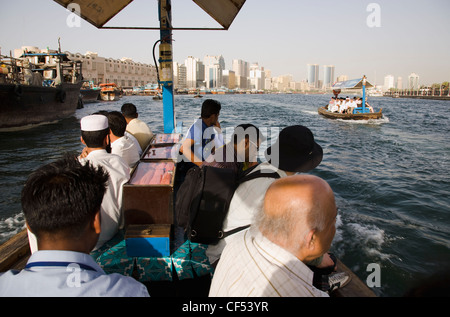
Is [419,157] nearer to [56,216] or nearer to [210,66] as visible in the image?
[56,216]

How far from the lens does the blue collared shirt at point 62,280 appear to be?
3.38 feet

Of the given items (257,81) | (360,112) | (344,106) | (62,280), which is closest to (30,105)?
(62,280)

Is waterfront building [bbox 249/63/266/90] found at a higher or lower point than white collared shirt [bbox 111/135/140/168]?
higher

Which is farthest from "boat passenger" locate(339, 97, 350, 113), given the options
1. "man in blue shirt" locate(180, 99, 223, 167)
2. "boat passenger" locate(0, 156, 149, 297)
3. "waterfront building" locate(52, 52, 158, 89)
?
"waterfront building" locate(52, 52, 158, 89)

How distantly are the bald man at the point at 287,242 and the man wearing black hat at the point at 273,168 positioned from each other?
2.34 ft

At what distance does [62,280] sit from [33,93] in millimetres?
21569

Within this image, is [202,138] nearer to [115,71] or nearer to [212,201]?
[212,201]

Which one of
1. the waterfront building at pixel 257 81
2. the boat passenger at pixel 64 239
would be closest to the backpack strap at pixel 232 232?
the boat passenger at pixel 64 239

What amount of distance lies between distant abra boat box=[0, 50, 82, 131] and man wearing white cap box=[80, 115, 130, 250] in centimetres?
1599

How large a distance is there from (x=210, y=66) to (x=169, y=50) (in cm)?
16381

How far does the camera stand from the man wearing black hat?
6.82 feet

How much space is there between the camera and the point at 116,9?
473 centimetres

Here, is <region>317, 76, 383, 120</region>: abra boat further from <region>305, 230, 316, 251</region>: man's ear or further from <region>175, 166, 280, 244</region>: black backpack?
<region>305, 230, 316, 251</region>: man's ear
